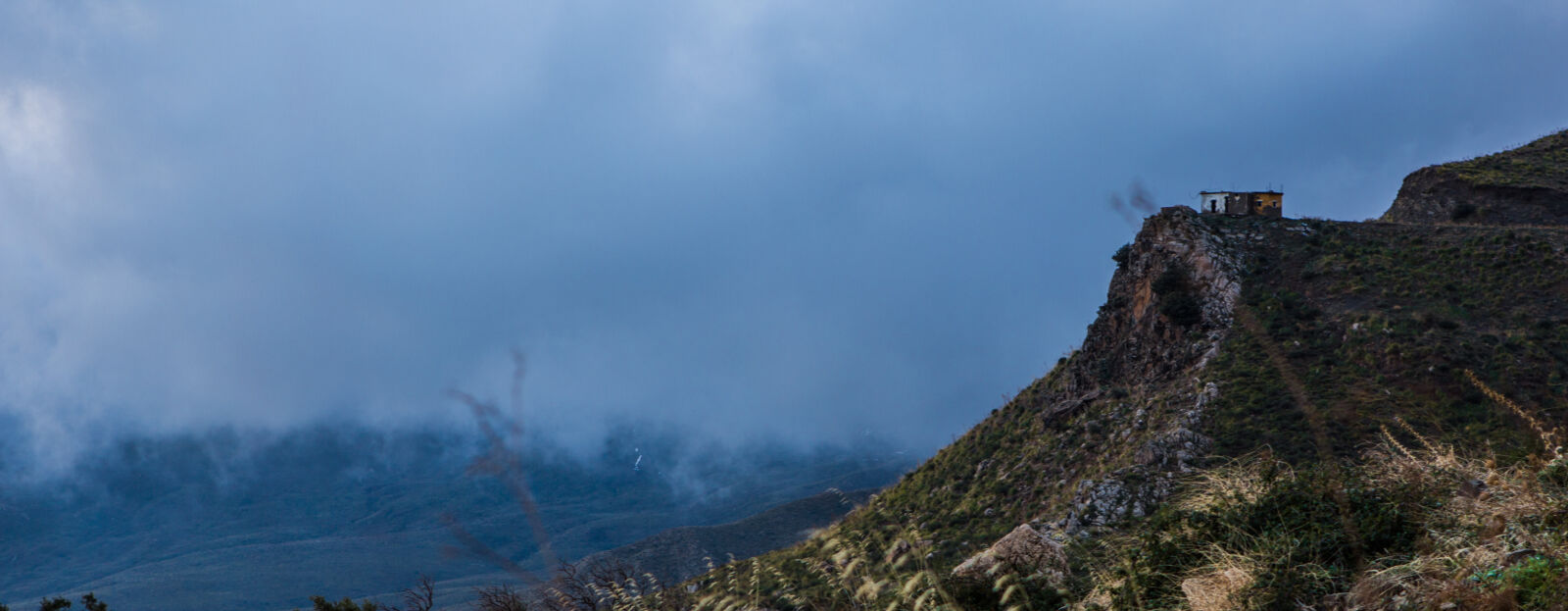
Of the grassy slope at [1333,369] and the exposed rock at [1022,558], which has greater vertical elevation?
the grassy slope at [1333,369]

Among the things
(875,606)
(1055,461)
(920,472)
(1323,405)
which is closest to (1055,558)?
(875,606)

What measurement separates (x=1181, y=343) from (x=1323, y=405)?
9.09 m

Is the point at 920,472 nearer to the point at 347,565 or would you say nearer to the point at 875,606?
the point at 875,606

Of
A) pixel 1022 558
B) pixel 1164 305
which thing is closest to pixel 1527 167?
pixel 1164 305

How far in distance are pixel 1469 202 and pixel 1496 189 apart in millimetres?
1313

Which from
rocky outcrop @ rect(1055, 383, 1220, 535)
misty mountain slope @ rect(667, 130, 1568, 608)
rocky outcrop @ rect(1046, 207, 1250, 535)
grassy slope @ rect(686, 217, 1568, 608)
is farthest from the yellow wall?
rocky outcrop @ rect(1055, 383, 1220, 535)

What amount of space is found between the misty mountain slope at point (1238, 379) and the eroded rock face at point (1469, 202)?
9.16 m

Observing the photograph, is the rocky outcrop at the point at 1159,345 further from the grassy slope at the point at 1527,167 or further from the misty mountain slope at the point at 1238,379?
the grassy slope at the point at 1527,167

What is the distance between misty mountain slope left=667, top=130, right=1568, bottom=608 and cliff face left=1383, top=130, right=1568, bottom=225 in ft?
31.7

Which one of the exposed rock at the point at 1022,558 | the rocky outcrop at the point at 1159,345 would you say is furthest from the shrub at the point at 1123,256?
the exposed rock at the point at 1022,558

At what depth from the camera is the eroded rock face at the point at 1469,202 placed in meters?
42.4

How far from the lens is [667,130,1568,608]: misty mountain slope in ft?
79.9

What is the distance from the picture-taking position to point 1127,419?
1307 inches

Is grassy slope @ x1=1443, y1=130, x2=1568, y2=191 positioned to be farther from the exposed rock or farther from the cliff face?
the exposed rock
